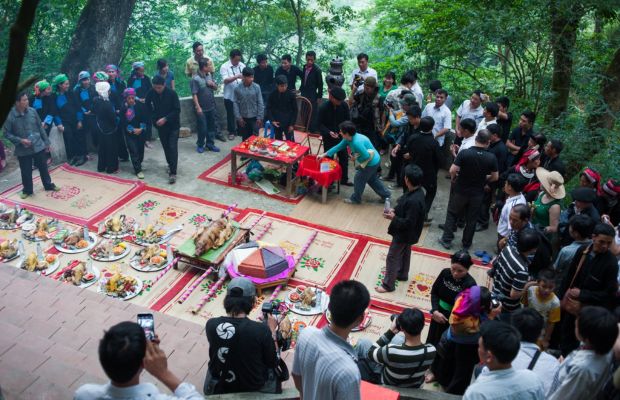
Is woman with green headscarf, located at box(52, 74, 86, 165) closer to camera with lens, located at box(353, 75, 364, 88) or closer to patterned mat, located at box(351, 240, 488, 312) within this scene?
camera with lens, located at box(353, 75, 364, 88)

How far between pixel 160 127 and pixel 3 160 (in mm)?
2626

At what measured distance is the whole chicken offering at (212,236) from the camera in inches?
264

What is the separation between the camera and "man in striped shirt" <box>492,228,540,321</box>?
457 cm

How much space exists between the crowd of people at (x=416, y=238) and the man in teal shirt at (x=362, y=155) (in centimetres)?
2

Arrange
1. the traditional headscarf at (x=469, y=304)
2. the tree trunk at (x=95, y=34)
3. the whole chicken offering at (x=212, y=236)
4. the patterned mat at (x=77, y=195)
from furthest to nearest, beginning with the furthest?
the tree trunk at (x=95, y=34)
the patterned mat at (x=77, y=195)
the whole chicken offering at (x=212, y=236)
the traditional headscarf at (x=469, y=304)

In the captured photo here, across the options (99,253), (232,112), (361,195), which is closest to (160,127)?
(232,112)

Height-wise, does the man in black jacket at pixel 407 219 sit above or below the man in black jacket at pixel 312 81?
below

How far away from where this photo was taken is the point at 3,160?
8.98 meters

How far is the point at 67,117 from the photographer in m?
8.98

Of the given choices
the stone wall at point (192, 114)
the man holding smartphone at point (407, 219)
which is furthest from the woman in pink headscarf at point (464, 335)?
the stone wall at point (192, 114)

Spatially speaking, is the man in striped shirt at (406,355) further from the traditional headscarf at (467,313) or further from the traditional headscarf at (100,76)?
the traditional headscarf at (100,76)

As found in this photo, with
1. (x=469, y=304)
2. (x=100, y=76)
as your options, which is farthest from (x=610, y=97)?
(x=100, y=76)

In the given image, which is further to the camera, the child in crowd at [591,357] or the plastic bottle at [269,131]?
the plastic bottle at [269,131]

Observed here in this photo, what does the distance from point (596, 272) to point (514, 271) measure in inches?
25.6
